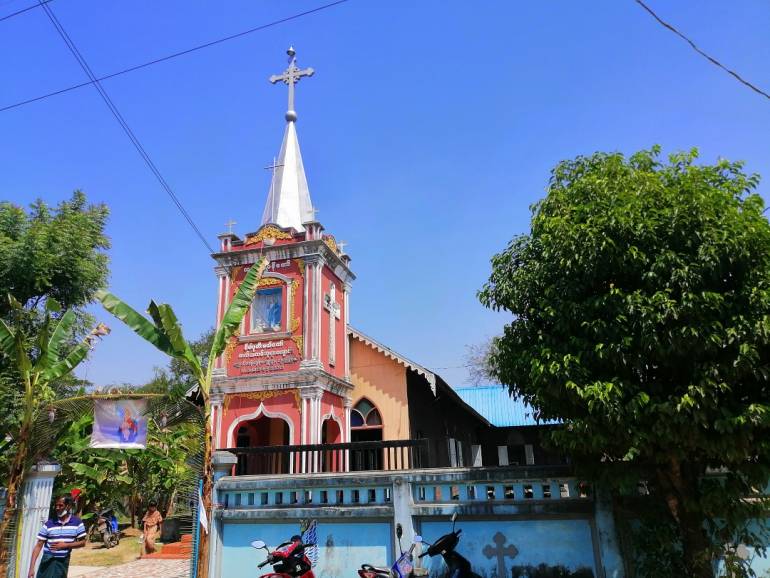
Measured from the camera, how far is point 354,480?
8.34m

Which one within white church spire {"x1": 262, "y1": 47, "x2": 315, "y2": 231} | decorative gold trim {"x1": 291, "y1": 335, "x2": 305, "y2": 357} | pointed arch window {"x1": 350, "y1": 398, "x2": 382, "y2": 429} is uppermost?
white church spire {"x1": 262, "y1": 47, "x2": 315, "y2": 231}

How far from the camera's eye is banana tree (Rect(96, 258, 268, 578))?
856cm

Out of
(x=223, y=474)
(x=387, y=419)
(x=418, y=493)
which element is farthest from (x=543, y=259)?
(x=387, y=419)

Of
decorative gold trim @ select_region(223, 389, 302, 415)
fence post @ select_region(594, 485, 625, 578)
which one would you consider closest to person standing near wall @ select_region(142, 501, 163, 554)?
decorative gold trim @ select_region(223, 389, 302, 415)

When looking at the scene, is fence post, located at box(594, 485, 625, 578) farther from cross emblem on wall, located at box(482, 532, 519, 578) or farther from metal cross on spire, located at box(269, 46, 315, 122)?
metal cross on spire, located at box(269, 46, 315, 122)

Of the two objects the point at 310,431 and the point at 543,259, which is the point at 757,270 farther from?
the point at 310,431

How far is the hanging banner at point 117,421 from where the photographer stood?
10.2 meters

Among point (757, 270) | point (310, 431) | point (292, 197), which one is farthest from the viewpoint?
point (292, 197)

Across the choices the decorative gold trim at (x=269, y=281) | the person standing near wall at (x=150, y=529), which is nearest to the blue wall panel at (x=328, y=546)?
the person standing near wall at (x=150, y=529)

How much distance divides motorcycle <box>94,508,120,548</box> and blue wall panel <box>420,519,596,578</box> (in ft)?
43.3

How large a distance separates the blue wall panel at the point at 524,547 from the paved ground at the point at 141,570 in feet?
24.5

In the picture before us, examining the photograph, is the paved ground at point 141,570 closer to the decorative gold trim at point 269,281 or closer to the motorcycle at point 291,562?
the motorcycle at point 291,562

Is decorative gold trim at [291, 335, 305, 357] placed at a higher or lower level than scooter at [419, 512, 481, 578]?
higher

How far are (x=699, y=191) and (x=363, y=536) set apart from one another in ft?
20.2
